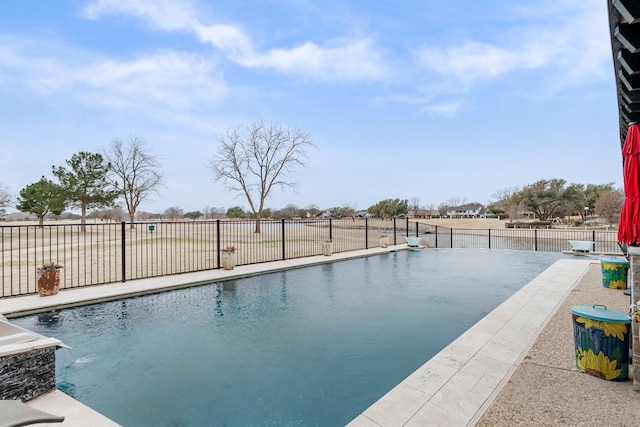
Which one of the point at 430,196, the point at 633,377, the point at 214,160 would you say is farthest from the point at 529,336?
the point at 430,196

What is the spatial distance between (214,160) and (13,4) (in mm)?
17840

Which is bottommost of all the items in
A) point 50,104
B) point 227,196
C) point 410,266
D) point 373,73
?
point 410,266

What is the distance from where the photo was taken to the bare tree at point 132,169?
88.5 feet

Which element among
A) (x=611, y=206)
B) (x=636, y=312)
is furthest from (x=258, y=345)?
(x=611, y=206)

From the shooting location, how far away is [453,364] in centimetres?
305

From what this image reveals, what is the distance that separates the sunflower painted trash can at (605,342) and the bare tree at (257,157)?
2271cm

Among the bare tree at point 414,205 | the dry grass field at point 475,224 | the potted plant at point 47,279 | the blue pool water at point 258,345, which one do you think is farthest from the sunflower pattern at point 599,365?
the bare tree at point 414,205

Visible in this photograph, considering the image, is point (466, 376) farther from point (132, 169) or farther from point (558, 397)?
point (132, 169)

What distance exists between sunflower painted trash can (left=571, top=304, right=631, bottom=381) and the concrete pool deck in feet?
2.04

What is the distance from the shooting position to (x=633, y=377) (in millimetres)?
2523

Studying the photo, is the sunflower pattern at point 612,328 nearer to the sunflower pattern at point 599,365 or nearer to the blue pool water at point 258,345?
the sunflower pattern at point 599,365

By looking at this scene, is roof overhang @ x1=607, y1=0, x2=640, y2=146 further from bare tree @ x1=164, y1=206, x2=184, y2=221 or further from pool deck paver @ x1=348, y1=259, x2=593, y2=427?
bare tree @ x1=164, y1=206, x2=184, y2=221

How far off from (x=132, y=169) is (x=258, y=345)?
30668 millimetres

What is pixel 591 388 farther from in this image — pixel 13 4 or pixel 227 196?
pixel 227 196
